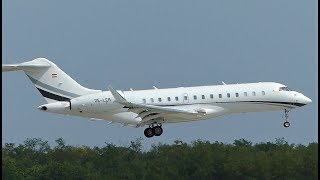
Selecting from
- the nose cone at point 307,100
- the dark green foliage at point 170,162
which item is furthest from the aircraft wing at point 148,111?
the dark green foliage at point 170,162

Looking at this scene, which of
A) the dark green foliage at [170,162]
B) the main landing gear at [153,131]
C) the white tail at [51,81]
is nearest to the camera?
the main landing gear at [153,131]

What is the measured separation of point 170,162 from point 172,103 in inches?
1020

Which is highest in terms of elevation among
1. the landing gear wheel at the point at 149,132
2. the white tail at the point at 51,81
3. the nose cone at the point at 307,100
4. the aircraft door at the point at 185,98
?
the white tail at the point at 51,81

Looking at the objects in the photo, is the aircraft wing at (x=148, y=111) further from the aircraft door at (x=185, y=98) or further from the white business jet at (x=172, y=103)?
the aircraft door at (x=185, y=98)

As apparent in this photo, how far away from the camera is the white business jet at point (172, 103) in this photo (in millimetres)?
70000

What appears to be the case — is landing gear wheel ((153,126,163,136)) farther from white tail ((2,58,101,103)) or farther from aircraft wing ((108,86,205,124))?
white tail ((2,58,101,103))

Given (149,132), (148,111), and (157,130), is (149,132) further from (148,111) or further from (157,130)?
(148,111)

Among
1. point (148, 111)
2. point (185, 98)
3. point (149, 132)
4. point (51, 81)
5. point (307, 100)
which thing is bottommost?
point (149, 132)

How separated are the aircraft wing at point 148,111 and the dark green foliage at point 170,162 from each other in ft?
71.4

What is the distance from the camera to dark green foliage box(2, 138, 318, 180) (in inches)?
3607

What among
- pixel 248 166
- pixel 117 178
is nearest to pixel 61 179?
pixel 117 178

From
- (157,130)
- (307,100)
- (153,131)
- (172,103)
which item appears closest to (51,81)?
(153,131)

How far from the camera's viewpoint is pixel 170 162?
9638 centimetres

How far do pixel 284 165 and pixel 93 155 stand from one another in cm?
1795
